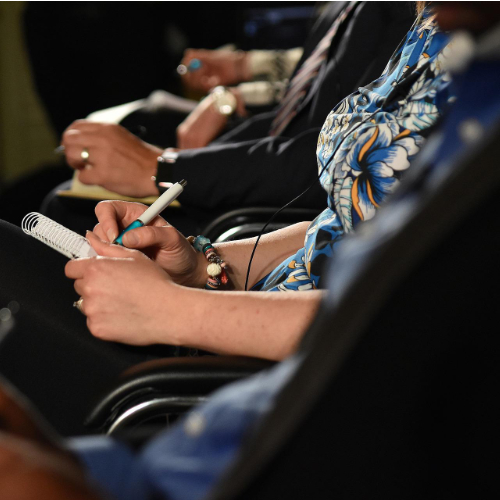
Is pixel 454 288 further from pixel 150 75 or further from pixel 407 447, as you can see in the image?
pixel 150 75

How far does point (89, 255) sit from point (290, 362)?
51cm

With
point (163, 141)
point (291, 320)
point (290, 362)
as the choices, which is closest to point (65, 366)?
point (291, 320)

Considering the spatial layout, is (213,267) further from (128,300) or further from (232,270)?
(128,300)

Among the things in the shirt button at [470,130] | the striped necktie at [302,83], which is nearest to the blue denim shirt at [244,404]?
the shirt button at [470,130]

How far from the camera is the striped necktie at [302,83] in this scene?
169 centimetres

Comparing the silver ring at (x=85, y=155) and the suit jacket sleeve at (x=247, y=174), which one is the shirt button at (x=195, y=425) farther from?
the silver ring at (x=85, y=155)

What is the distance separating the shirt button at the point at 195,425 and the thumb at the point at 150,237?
474 millimetres

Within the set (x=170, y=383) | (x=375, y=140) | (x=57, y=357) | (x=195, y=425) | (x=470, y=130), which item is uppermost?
(x=470, y=130)

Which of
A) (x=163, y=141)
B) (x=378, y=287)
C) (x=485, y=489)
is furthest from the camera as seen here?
(x=163, y=141)

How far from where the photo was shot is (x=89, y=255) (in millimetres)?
950

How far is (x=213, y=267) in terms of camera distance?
1090mm

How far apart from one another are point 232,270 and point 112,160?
1.70 feet

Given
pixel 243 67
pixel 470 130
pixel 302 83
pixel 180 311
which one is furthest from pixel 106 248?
pixel 243 67

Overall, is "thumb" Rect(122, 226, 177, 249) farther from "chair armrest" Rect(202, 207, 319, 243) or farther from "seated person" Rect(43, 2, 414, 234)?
"seated person" Rect(43, 2, 414, 234)
